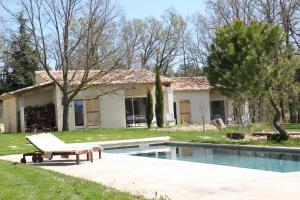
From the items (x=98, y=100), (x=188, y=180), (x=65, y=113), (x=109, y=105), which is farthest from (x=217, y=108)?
(x=188, y=180)

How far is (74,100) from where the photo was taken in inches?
1387

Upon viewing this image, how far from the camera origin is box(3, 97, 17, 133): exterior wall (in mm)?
36219

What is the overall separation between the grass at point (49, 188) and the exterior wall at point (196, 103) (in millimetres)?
29199

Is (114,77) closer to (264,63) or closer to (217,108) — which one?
(217,108)

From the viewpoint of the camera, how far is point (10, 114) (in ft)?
124

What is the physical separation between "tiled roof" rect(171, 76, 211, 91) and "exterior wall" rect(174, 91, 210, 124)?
0.41 m

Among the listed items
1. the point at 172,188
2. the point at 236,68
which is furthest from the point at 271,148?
the point at 172,188

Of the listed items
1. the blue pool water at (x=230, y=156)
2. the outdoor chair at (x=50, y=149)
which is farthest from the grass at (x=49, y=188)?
the blue pool water at (x=230, y=156)

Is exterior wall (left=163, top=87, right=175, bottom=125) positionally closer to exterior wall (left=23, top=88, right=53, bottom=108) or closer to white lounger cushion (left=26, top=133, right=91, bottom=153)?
exterior wall (left=23, top=88, right=53, bottom=108)

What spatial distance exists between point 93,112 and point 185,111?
8.63 metres

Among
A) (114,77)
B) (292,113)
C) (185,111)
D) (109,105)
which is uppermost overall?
(114,77)

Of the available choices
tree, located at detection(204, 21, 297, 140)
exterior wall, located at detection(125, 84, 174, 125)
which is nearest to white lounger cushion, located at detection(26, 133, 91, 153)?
tree, located at detection(204, 21, 297, 140)

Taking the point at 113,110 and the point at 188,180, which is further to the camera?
the point at 113,110

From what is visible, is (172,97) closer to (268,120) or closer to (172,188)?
(268,120)
